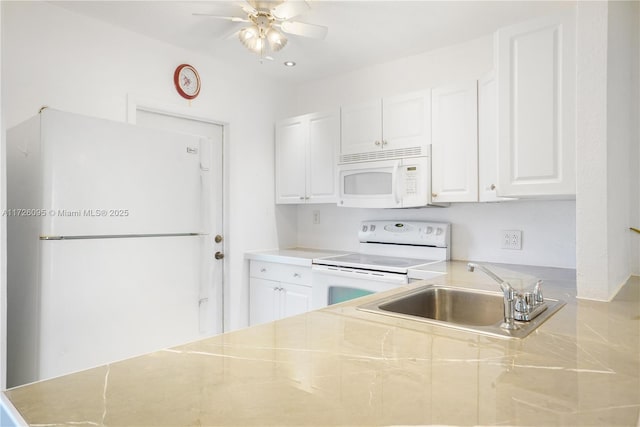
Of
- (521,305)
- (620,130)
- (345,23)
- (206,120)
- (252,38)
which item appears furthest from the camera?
(206,120)

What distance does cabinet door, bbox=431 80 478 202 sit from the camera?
2410 millimetres

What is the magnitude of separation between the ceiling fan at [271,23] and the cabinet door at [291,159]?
987 millimetres

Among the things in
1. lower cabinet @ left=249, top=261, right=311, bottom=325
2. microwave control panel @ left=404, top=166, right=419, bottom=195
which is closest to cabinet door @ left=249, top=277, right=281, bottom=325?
lower cabinet @ left=249, top=261, right=311, bottom=325

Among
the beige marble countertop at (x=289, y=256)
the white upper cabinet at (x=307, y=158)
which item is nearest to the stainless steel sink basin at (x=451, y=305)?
the beige marble countertop at (x=289, y=256)

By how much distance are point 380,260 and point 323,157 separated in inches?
38.9

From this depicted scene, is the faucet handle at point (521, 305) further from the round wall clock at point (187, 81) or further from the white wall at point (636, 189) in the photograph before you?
the round wall clock at point (187, 81)

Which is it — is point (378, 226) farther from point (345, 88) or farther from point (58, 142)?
point (58, 142)

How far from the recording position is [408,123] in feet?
8.87

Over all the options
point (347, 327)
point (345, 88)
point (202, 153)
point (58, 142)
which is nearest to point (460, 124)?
point (345, 88)

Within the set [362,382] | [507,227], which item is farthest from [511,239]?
[362,382]

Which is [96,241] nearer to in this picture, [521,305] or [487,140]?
[521,305]

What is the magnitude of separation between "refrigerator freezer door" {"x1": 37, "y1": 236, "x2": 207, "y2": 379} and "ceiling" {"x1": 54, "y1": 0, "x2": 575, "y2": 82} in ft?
4.35

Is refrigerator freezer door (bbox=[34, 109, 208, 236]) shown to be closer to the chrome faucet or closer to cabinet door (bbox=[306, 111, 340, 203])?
cabinet door (bbox=[306, 111, 340, 203])

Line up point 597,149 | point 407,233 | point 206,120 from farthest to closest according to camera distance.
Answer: point 206,120, point 407,233, point 597,149
